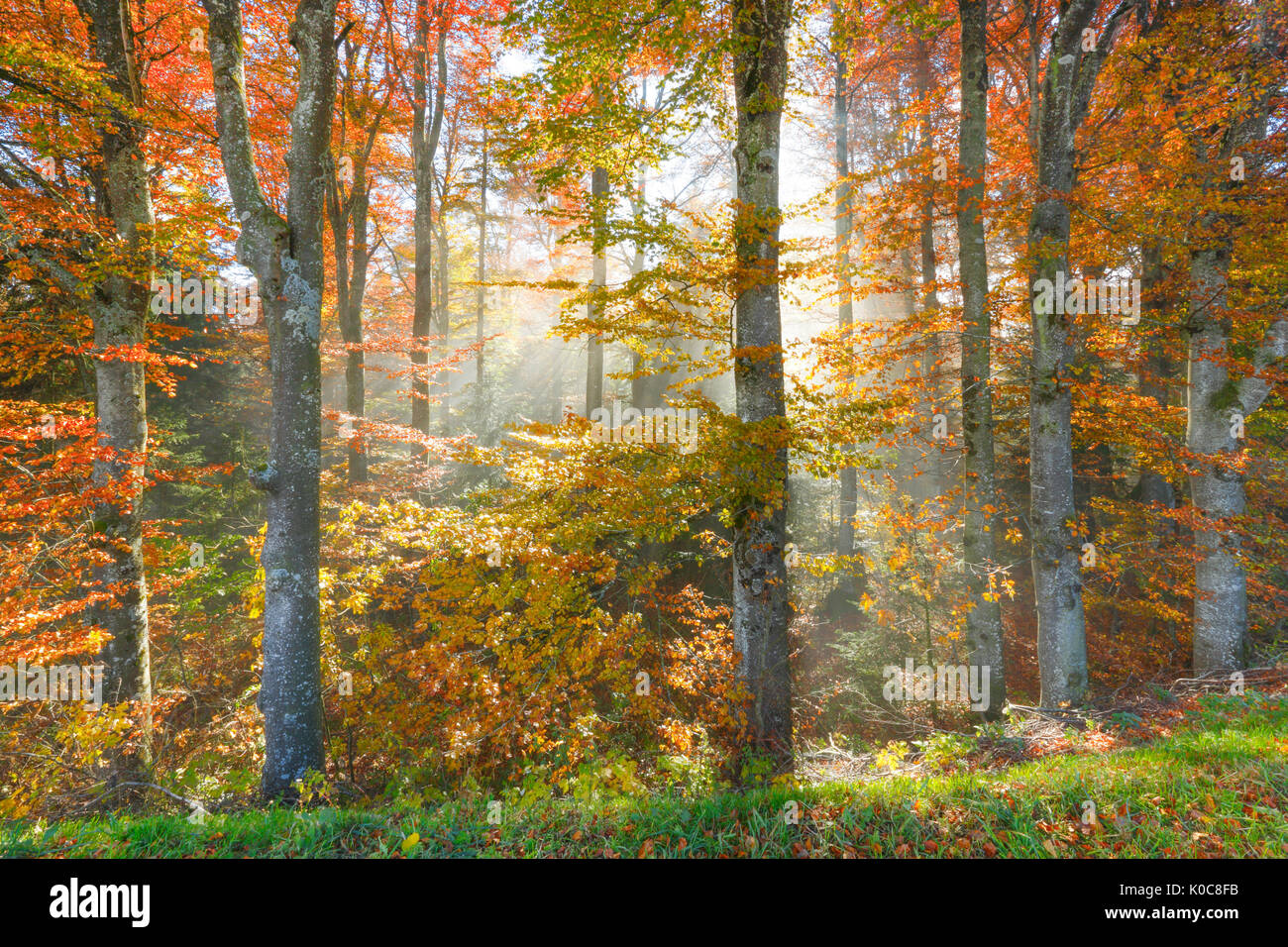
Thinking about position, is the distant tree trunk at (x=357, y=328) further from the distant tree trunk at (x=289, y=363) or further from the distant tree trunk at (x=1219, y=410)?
the distant tree trunk at (x=1219, y=410)

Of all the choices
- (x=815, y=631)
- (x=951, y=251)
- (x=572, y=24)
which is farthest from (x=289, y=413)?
(x=951, y=251)

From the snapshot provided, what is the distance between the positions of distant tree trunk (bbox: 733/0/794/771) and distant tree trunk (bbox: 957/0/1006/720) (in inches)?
139

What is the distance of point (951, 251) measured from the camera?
13781 millimetres

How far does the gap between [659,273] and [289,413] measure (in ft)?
13.3

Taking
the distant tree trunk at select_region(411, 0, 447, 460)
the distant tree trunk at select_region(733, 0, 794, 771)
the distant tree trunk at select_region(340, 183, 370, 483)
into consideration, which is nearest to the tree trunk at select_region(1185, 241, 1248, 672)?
the distant tree trunk at select_region(733, 0, 794, 771)

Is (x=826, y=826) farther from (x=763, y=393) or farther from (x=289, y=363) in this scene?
(x=289, y=363)

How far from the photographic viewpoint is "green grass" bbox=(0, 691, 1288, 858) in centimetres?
290

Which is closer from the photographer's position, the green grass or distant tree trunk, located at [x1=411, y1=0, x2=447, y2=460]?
the green grass

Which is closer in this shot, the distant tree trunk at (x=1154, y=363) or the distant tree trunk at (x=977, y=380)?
the distant tree trunk at (x=977, y=380)

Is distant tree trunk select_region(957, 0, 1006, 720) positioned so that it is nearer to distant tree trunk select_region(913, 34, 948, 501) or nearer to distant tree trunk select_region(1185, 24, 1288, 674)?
distant tree trunk select_region(913, 34, 948, 501)

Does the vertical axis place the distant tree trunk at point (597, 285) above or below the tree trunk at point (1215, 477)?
above

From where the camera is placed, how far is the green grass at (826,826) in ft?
9.52

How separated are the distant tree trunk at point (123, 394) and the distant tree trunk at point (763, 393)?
7.56m

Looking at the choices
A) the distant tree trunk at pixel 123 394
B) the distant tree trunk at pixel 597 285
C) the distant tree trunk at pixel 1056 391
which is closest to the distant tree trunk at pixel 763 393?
the distant tree trunk at pixel 597 285
